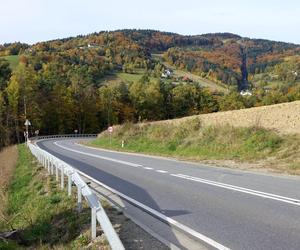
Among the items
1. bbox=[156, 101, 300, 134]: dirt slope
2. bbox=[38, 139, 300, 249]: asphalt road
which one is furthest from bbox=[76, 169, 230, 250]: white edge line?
bbox=[156, 101, 300, 134]: dirt slope

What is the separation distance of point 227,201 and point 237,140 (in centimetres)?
1594

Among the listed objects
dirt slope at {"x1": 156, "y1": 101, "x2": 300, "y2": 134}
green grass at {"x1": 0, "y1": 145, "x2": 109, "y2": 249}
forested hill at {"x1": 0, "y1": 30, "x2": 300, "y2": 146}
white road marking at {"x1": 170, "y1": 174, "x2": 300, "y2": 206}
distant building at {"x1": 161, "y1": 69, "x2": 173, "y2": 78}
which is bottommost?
green grass at {"x1": 0, "y1": 145, "x2": 109, "y2": 249}

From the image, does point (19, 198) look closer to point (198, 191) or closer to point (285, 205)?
point (198, 191)

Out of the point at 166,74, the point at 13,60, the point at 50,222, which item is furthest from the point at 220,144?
the point at 166,74

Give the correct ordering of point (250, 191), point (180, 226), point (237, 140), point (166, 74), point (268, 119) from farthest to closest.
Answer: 1. point (166, 74)
2. point (268, 119)
3. point (237, 140)
4. point (250, 191)
5. point (180, 226)

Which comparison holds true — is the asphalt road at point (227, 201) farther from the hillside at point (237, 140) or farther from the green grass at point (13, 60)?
the green grass at point (13, 60)

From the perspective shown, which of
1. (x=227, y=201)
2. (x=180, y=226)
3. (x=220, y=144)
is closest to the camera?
(x=180, y=226)

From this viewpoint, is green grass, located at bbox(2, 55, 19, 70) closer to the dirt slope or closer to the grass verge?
the grass verge

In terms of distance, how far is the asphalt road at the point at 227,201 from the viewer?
800 centimetres

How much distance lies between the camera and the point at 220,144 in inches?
1101

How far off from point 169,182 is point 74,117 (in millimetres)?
88389

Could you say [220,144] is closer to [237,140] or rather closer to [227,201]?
[237,140]

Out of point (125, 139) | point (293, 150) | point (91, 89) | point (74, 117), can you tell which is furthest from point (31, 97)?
point (293, 150)

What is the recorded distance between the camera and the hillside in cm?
2255
